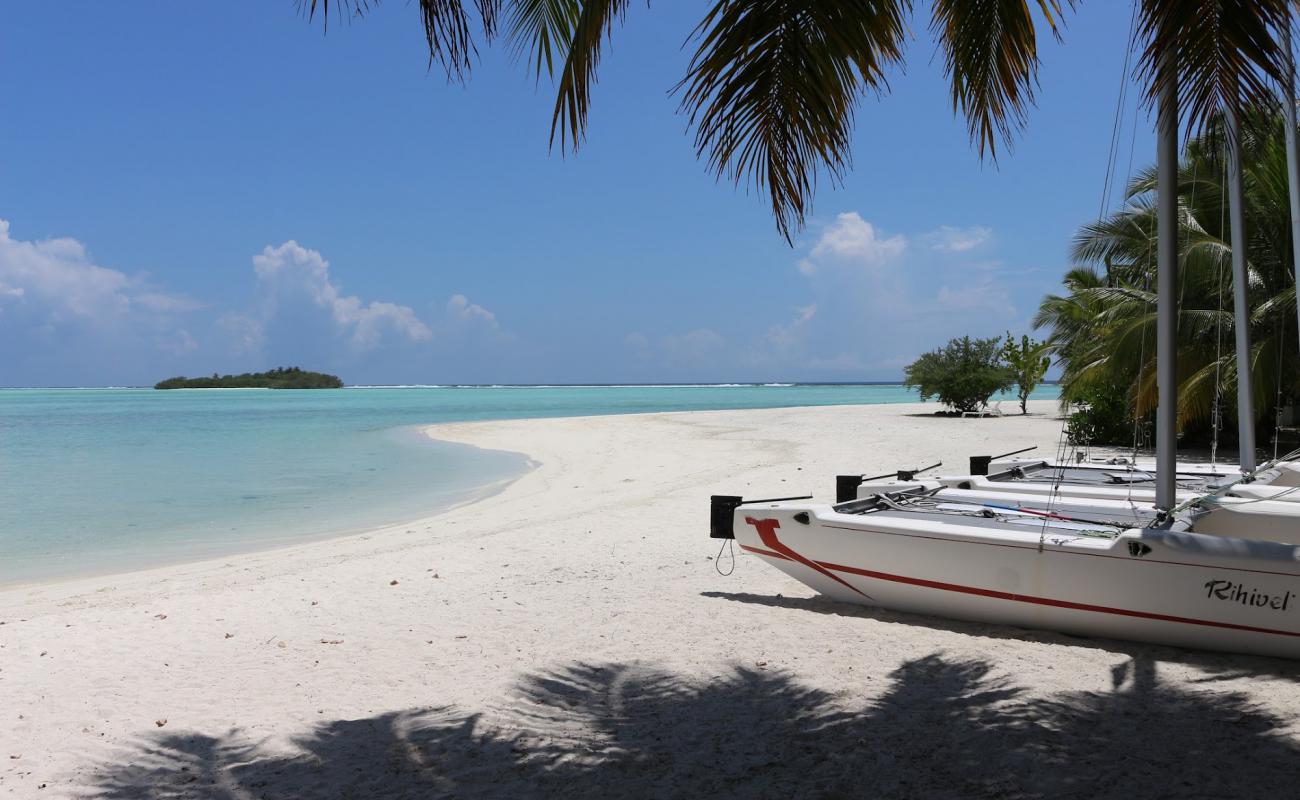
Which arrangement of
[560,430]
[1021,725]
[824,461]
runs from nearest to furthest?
1. [1021,725]
2. [824,461]
3. [560,430]

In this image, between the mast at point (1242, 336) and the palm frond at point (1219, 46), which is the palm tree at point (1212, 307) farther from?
the palm frond at point (1219, 46)

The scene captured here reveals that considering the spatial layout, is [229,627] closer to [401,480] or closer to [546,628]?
[546,628]

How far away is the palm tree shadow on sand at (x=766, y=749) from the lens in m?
3.55

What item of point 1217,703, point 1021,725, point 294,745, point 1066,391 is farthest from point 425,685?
point 1066,391

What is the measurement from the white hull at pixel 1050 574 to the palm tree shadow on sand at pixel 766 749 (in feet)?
1.74

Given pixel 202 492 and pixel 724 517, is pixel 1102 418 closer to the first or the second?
pixel 724 517

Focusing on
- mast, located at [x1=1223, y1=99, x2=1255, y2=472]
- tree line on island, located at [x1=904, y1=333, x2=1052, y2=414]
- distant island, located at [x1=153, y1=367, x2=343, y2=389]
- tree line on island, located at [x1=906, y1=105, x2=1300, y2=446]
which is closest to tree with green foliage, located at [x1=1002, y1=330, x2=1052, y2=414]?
tree line on island, located at [x1=904, y1=333, x2=1052, y2=414]

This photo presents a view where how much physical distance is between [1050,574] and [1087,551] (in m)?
0.27

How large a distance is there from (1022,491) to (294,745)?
6.06 meters

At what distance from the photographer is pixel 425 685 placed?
194 inches

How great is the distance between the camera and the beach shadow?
15.9 feet

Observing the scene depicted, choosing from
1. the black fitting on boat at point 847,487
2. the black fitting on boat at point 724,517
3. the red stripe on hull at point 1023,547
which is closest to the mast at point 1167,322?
the red stripe on hull at point 1023,547

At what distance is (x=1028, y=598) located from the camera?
18.0 feet

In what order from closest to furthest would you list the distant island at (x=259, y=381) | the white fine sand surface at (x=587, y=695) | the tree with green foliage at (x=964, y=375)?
the white fine sand surface at (x=587, y=695)
the tree with green foliage at (x=964, y=375)
the distant island at (x=259, y=381)
